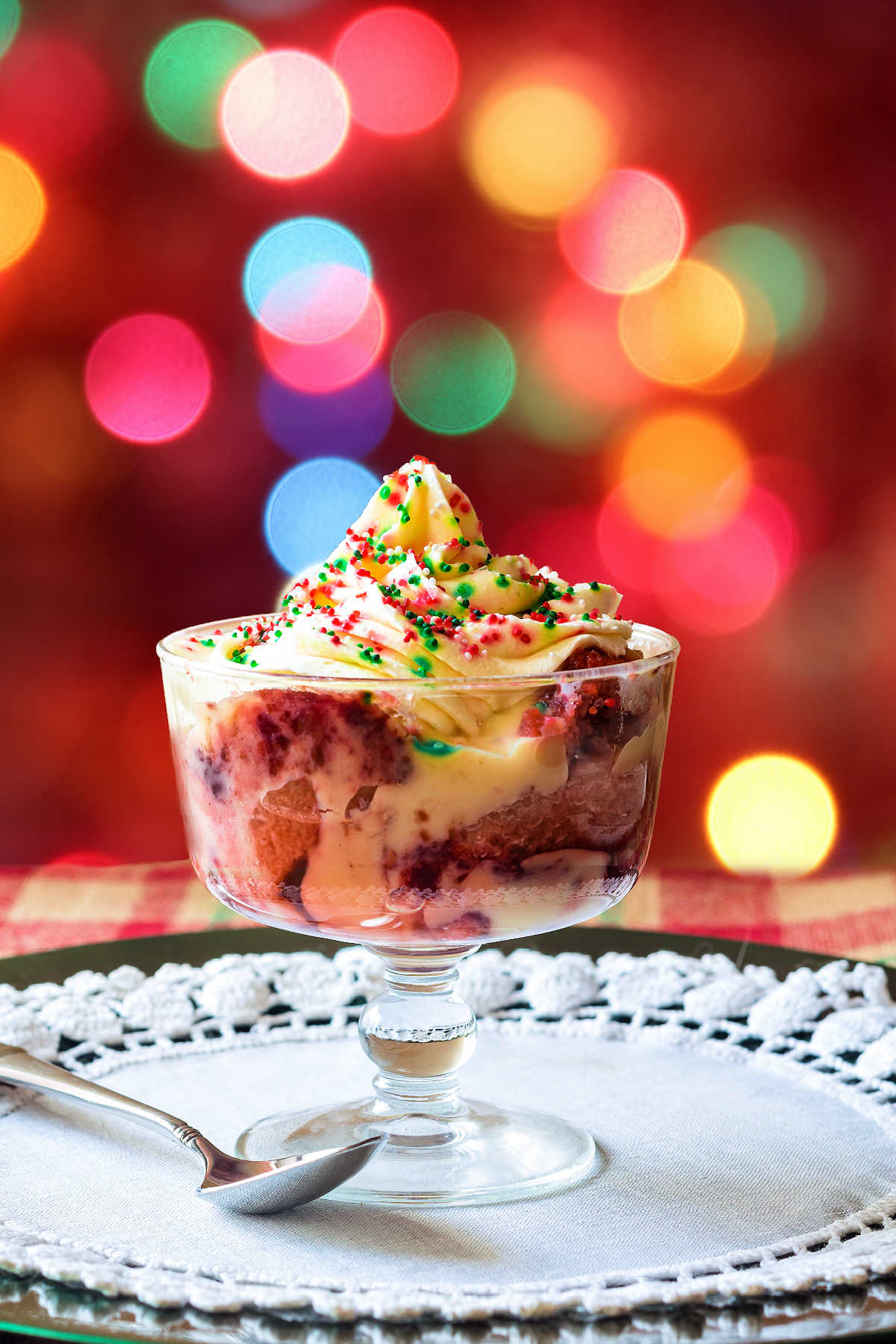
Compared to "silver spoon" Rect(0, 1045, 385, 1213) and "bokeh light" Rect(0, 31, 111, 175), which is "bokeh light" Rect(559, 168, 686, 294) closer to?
"bokeh light" Rect(0, 31, 111, 175)

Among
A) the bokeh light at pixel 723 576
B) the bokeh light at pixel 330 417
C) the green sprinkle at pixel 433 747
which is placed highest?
the bokeh light at pixel 330 417

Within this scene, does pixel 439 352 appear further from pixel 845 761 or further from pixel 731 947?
pixel 731 947

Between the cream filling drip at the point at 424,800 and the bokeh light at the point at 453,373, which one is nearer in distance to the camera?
the cream filling drip at the point at 424,800

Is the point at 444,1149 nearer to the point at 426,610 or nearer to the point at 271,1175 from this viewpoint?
the point at 271,1175

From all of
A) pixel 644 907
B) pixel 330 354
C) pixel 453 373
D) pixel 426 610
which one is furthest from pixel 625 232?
pixel 426 610

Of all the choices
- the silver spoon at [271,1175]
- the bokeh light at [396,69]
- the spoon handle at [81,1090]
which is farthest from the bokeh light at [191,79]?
the silver spoon at [271,1175]

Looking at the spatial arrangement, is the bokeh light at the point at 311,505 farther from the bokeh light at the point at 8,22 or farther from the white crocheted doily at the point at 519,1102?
the white crocheted doily at the point at 519,1102
